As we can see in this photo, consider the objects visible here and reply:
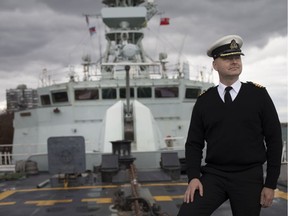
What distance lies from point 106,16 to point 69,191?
31.2 feet

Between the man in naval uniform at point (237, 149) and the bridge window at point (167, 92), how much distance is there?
11.9 m

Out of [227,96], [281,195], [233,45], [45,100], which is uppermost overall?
[45,100]

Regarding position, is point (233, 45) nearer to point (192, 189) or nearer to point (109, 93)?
point (192, 189)

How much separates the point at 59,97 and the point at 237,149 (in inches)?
510

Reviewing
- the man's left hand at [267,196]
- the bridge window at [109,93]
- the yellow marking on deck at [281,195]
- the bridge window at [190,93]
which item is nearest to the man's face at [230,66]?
the man's left hand at [267,196]

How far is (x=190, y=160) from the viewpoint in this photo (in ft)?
8.72

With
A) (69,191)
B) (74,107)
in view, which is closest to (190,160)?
(69,191)

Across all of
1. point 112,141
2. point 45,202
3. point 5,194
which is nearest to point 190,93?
point 112,141

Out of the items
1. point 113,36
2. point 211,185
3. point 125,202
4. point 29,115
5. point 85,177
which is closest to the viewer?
point 211,185

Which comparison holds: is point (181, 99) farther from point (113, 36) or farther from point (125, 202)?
point (125, 202)

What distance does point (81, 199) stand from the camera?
709 centimetres

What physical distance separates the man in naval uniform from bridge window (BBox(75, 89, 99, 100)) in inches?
472

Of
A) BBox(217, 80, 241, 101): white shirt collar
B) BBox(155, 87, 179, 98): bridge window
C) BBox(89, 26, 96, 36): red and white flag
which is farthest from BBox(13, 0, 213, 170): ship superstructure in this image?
BBox(217, 80, 241, 101): white shirt collar

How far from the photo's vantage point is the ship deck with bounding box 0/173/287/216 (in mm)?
5930
